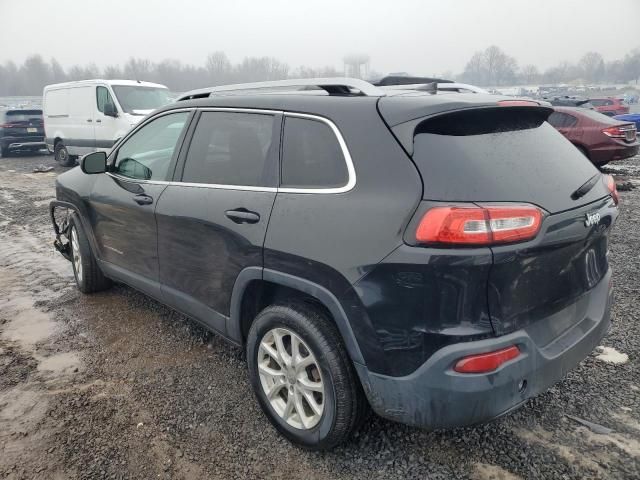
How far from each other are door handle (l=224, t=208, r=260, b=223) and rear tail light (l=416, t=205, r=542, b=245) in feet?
3.04

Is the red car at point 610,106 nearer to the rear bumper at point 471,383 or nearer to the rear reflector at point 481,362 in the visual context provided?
the rear bumper at point 471,383

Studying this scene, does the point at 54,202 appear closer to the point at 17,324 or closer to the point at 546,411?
the point at 17,324

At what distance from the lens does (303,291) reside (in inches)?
88.9

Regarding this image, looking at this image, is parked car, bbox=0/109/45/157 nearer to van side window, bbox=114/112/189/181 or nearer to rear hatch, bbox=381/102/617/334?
van side window, bbox=114/112/189/181

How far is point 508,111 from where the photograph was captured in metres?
2.26

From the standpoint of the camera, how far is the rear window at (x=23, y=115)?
1659 centimetres

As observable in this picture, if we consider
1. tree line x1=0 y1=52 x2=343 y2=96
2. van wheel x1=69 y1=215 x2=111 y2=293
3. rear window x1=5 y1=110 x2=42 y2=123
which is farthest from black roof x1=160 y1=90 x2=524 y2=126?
tree line x1=0 y1=52 x2=343 y2=96

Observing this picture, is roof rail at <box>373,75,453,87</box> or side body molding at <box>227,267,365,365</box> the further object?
roof rail at <box>373,75,453,87</box>

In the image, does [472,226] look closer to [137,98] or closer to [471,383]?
[471,383]

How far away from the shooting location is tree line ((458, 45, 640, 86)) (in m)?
88.7

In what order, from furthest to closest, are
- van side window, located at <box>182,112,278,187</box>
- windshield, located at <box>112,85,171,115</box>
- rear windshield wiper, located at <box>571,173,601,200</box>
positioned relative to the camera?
windshield, located at <box>112,85,171,115</box>
van side window, located at <box>182,112,278,187</box>
rear windshield wiper, located at <box>571,173,601,200</box>

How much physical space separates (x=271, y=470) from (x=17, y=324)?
288 centimetres

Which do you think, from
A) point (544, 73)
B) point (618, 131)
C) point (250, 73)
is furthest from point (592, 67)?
point (618, 131)

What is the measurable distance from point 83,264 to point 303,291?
2.93 meters
